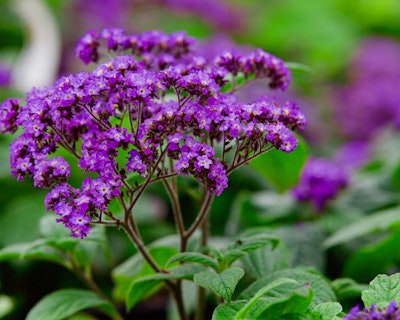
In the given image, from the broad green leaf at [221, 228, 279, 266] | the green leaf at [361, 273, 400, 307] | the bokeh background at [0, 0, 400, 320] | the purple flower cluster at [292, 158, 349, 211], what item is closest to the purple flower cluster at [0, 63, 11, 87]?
the bokeh background at [0, 0, 400, 320]

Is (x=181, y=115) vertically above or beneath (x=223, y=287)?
above

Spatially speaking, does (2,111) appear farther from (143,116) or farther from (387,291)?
(387,291)

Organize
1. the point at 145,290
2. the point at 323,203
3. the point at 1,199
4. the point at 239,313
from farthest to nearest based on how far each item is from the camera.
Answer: the point at 1,199 < the point at 323,203 < the point at 145,290 < the point at 239,313

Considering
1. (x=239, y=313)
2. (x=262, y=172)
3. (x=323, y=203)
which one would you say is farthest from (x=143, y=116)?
(x=323, y=203)

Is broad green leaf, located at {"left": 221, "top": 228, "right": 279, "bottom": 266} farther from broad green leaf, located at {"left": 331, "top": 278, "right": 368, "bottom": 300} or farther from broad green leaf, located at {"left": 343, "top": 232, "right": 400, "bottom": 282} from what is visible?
broad green leaf, located at {"left": 343, "top": 232, "right": 400, "bottom": 282}

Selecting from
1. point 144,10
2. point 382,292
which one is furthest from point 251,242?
point 144,10

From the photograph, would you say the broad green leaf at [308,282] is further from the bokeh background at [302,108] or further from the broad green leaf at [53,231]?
the broad green leaf at [53,231]

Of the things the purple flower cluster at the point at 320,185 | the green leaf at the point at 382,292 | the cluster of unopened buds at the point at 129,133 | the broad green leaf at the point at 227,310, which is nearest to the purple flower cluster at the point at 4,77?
the purple flower cluster at the point at 320,185
